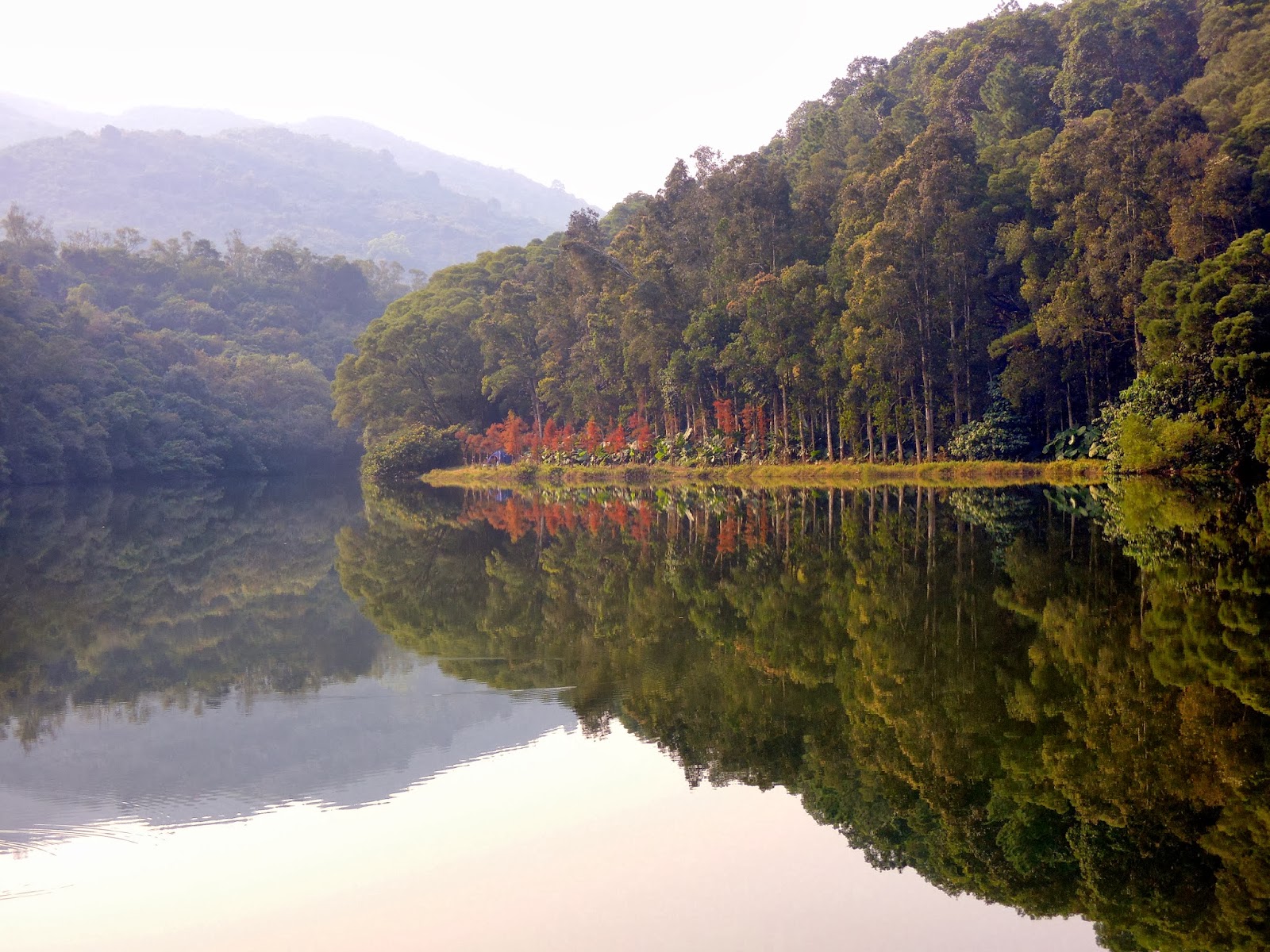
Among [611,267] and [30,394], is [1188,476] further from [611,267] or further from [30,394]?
[30,394]

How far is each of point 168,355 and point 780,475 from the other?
59888 millimetres

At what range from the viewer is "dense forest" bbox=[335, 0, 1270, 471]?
30.2 meters

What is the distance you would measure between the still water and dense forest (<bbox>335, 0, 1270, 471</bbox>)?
1441cm

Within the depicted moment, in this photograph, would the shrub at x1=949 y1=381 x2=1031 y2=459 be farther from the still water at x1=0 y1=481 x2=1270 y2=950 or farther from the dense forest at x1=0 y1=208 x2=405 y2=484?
the dense forest at x1=0 y1=208 x2=405 y2=484

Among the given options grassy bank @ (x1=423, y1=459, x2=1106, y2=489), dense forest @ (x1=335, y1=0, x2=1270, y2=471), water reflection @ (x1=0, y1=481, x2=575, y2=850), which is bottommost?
grassy bank @ (x1=423, y1=459, x2=1106, y2=489)

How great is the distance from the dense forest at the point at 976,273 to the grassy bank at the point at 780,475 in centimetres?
135

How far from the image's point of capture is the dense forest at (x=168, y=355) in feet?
223

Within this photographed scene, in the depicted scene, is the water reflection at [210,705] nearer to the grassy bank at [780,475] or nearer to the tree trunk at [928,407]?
the grassy bank at [780,475]

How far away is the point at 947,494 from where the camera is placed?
3112 centimetres

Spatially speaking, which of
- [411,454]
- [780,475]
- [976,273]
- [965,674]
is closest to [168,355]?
[411,454]

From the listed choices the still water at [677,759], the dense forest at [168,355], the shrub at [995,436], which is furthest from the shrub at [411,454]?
the still water at [677,759]

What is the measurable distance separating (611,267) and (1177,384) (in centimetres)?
3429

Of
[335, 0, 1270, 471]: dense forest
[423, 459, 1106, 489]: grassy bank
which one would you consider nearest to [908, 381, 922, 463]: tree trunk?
[335, 0, 1270, 471]: dense forest

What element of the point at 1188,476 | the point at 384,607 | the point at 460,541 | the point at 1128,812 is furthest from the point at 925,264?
the point at 1128,812
